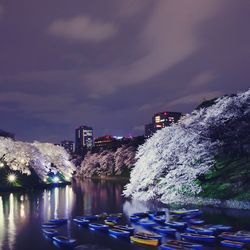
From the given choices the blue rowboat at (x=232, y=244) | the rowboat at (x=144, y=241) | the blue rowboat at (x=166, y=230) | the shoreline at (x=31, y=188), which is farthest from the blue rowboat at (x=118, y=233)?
the shoreline at (x=31, y=188)

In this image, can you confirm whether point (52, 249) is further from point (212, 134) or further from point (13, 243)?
point (212, 134)

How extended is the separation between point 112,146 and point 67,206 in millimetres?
83429

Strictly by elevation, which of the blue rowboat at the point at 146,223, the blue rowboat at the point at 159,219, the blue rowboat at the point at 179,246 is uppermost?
the blue rowboat at the point at 159,219

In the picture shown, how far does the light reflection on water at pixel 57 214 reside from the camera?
110ft

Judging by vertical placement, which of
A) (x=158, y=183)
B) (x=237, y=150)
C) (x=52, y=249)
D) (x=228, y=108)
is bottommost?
(x=52, y=249)

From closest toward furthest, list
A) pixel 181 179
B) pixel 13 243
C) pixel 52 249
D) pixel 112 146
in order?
pixel 52 249 < pixel 13 243 < pixel 181 179 < pixel 112 146

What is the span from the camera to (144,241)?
30.7 meters

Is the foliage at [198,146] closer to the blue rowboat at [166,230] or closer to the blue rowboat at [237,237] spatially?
the blue rowboat at [166,230]

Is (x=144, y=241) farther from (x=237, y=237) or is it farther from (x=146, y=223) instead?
(x=146, y=223)

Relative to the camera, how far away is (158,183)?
56281 millimetres

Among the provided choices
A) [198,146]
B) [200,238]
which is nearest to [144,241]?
[200,238]

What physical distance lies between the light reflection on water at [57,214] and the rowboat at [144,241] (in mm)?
581

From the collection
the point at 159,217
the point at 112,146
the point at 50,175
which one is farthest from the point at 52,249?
the point at 112,146

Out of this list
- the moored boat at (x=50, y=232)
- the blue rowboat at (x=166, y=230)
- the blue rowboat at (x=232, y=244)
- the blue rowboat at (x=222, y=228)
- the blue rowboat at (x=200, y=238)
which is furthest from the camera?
the moored boat at (x=50, y=232)
